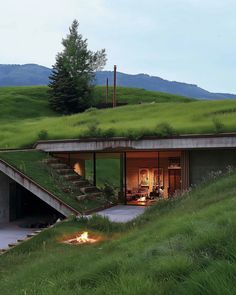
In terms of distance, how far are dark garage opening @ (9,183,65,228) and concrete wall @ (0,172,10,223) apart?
458 mm

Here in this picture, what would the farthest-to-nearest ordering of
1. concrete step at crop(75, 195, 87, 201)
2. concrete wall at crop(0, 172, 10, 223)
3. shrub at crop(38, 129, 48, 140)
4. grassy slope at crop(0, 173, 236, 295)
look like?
1. shrub at crop(38, 129, 48, 140)
2. concrete wall at crop(0, 172, 10, 223)
3. concrete step at crop(75, 195, 87, 201)
4. grassy slope at crop(0, 173, 236, 295)

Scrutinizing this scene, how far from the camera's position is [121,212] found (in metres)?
19.4

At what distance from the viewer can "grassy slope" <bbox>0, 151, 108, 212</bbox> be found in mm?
18547

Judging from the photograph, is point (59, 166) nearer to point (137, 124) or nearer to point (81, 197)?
point (81, 197)

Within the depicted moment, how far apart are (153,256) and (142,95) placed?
2300 inches

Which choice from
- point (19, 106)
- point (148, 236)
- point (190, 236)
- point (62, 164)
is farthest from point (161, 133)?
point (19, 106)

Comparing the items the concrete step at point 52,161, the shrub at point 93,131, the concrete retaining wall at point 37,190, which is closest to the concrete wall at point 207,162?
the shrub at point 93,131

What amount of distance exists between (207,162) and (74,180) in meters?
6.42

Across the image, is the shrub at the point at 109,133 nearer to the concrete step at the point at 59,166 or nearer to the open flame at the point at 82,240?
the concrete step at the point at 59,166

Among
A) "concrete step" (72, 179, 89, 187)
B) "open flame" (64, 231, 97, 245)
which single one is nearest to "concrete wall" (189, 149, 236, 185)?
"concrete step" (72, 179, 89, 187)

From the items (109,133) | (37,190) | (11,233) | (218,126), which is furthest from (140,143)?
(11,233)

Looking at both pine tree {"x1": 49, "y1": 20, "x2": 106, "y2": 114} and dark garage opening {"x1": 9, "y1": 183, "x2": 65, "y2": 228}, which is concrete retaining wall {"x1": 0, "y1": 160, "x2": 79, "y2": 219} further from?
pine tree {"x1": 49, "y1": 20, "x2": 106, "y2": 114}

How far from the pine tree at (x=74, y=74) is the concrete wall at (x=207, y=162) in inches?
1035

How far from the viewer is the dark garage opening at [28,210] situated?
2156cm
